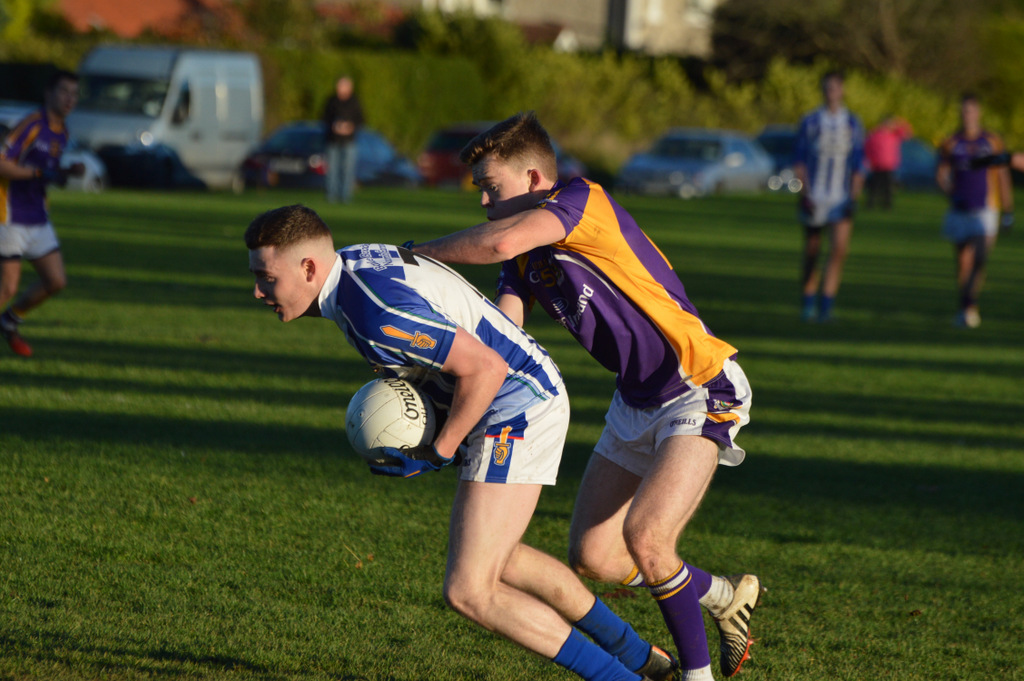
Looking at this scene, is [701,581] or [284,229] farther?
[701,581]

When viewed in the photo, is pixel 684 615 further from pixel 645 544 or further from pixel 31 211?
pixel 31 211

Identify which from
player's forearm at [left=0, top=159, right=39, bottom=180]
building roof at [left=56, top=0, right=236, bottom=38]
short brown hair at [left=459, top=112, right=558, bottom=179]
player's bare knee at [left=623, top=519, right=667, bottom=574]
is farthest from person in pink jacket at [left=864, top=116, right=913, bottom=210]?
player's bare knee at [left=623, top=519, right=667, bottom=574]

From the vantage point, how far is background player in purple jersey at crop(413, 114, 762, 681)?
4340mm

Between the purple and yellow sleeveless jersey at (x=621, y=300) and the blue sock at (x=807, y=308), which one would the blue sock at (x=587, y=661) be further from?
the blue sock at (x=807, y=308)

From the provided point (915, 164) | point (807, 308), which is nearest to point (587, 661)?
point (807, 308)

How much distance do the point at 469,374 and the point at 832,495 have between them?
4039 mm

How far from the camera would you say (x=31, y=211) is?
385 inches

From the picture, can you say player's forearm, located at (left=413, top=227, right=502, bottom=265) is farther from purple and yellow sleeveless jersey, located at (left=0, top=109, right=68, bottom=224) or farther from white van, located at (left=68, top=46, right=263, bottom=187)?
white van, located at (left=68, top=46, right=263, bottom=187)

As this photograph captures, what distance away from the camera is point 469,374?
152 inches

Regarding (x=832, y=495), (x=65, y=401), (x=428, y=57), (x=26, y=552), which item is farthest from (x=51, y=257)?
(x=428, y=57)

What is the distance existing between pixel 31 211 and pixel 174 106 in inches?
737

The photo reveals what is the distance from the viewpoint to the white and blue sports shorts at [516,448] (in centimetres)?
407

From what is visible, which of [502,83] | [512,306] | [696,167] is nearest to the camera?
[512,306]

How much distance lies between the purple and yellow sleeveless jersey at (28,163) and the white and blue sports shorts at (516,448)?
22.1 feet
